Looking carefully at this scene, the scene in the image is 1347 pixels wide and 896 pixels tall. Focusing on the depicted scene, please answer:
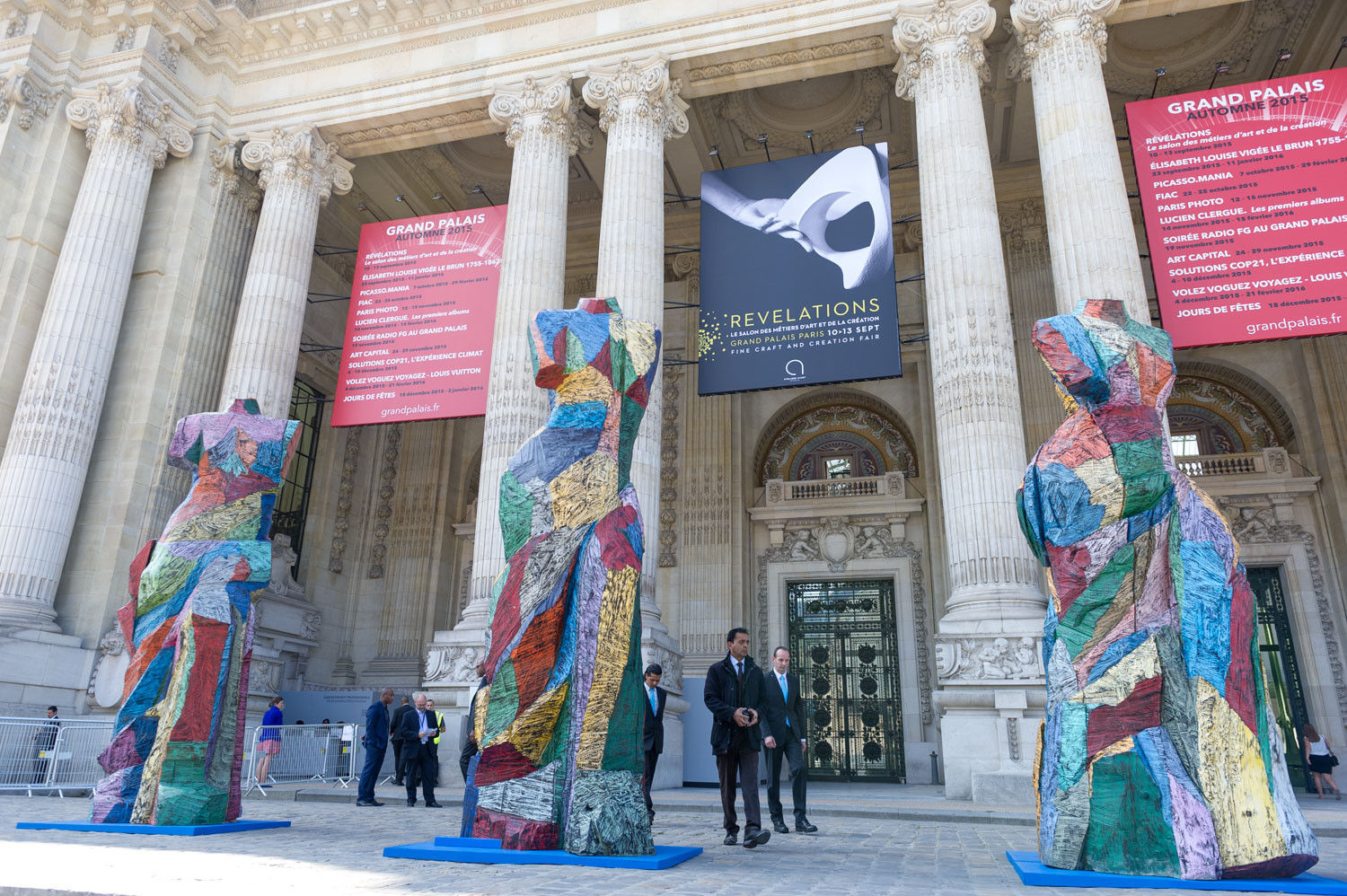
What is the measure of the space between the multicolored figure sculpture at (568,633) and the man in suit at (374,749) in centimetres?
542

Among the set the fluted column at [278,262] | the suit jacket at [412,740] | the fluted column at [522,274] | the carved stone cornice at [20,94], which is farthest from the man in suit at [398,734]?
the carved stone cornice at [20,94]

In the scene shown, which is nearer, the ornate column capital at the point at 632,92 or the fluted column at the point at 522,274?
the fluted column at the point at 522,274

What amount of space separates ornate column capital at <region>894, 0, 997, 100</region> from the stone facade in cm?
6

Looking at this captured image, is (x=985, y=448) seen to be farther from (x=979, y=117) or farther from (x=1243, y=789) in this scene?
(x=1243, y=789)

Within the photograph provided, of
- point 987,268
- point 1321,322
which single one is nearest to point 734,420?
point 987,268

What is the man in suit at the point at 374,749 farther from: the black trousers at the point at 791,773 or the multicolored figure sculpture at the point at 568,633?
the multicolored figure sculpture at the point at 568,633

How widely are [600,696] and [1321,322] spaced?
11.2 m

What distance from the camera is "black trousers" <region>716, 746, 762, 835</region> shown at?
20.2 feet

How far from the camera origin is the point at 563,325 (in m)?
5.66

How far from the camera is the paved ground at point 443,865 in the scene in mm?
3744

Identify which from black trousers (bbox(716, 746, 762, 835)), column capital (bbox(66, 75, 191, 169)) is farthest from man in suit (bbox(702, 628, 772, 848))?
column capital (bbox(66, 75, 191, 169))

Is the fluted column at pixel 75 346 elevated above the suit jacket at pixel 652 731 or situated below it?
above

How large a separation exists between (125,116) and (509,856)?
15411mm

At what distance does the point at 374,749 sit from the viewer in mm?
9836
